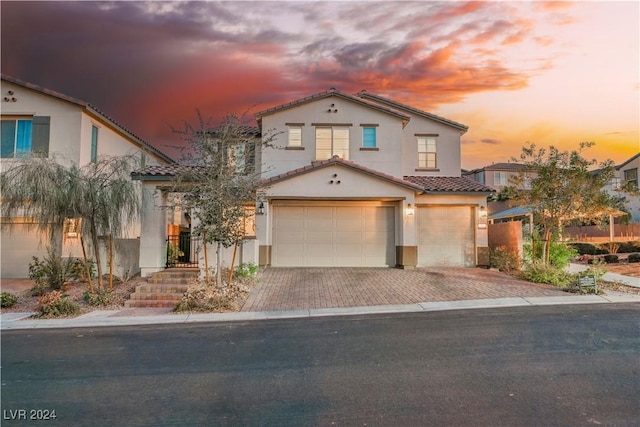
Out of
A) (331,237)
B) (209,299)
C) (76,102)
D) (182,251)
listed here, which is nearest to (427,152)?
(331,237)

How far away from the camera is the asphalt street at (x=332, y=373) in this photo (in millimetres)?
4398

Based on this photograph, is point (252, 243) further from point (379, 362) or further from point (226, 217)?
point (379, 362)

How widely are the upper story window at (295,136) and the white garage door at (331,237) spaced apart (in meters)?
3.10

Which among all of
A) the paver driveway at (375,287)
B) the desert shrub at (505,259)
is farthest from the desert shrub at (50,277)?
the desert shrub at (505,259)

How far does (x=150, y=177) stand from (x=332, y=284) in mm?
7596

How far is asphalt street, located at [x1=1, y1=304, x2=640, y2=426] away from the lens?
173 inches

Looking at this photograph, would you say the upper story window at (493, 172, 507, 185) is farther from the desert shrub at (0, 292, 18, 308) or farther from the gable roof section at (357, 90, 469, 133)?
the desert shrub at (0, 292, 18, 308)

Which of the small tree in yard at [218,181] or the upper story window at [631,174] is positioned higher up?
the upper story window at [631,174]

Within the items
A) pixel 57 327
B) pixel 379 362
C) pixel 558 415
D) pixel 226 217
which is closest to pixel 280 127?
pixel 226 217

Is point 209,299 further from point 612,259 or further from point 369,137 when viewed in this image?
point 612,259

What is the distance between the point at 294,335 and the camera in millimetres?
7895

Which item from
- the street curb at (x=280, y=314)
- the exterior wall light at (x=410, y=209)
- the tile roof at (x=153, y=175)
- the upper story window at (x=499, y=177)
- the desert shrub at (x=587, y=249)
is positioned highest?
the upper story window at (x=499, y=177)

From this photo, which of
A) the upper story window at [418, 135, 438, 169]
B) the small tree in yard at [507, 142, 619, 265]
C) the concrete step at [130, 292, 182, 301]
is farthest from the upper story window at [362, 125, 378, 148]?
the concrete step at [130, 292, 182, 301]

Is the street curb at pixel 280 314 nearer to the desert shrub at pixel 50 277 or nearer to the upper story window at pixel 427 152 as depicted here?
the desert shrub at pixel 50 277
